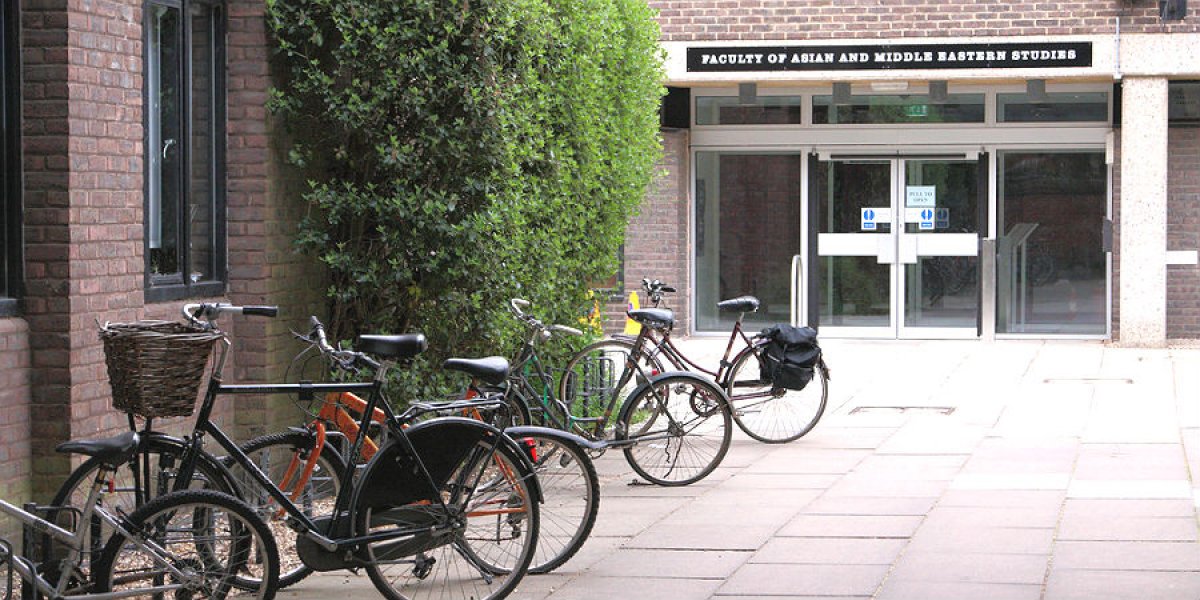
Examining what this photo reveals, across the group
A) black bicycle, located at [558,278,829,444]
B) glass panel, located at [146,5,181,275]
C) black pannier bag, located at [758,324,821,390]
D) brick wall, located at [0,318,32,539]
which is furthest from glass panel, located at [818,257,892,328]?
brick wall, located at [0,318,32,539]

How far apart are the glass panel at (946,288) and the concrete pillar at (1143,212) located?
192 centimetres

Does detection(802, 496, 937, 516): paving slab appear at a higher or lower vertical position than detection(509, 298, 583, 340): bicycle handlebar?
lower

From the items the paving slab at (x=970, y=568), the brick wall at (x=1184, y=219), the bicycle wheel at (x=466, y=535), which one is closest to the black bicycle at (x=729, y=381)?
the paving slab at (x=970, y=568)

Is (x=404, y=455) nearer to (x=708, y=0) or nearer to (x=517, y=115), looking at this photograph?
(x=517, y=115)

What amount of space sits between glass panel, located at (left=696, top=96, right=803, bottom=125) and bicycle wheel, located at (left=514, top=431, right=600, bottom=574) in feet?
42.8

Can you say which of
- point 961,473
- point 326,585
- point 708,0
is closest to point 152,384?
point 326,585

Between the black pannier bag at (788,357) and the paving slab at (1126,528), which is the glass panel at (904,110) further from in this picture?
the paving slab at (1126,528)

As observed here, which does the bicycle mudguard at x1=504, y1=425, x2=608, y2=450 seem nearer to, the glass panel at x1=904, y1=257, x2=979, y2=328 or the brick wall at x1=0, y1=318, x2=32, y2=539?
the brick wall at x1=0, y1=318, x2=32, y2=539

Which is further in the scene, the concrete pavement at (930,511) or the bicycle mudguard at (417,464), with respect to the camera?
the concrete pavement at (930,511)

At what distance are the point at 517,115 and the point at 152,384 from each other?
3.71m

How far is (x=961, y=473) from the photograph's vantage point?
383 inches

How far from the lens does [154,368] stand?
576 centimetres

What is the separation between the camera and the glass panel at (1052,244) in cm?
1936

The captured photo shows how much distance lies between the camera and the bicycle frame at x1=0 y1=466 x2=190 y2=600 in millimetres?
5523
